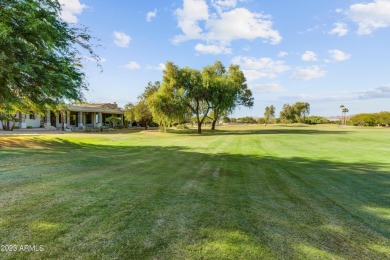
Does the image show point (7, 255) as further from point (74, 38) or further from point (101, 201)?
point (74, 38)

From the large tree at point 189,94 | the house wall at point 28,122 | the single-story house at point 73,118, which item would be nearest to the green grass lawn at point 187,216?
the large tree at point 189,94

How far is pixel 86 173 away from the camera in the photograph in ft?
28.2

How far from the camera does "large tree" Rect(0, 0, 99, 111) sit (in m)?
9.87

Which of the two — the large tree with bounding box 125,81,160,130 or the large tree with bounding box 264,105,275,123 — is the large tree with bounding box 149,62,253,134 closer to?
the large tree with bounding box 125,81,160,130

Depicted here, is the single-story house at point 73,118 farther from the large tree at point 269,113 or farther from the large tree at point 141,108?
the large tree at point 269,113

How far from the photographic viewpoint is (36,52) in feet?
37.2

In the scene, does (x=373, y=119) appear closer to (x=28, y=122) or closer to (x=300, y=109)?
(x=300, y=109)

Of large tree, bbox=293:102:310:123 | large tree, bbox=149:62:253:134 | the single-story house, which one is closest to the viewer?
large tree, bbox=149:62:253:134

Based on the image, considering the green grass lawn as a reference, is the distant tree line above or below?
above

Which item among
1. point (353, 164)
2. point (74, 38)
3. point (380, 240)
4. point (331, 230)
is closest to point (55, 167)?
point (74, 38)

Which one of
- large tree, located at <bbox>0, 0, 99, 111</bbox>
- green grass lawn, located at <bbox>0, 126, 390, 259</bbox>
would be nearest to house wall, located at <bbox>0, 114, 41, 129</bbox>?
large tree, located at <bbox>0, 0, 99, 111</bbox>

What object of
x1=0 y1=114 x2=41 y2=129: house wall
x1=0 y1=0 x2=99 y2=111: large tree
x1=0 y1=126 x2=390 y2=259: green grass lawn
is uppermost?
x1=0 y1=0 x2=99 y2=111: large tree

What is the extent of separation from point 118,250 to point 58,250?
751 millimetres

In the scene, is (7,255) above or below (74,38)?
below
